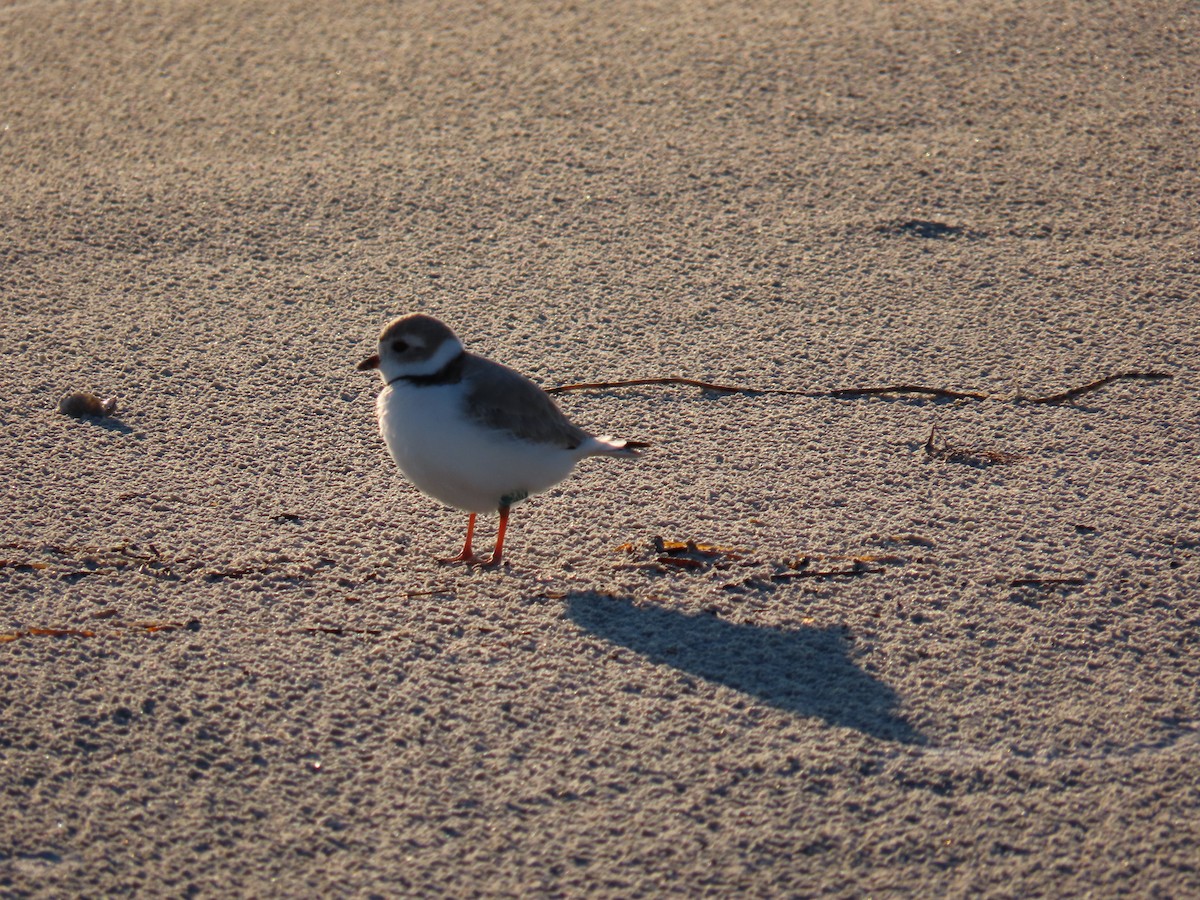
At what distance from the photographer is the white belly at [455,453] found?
434 cm

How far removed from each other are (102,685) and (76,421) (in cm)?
183

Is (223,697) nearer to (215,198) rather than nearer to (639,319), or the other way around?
(639,319)

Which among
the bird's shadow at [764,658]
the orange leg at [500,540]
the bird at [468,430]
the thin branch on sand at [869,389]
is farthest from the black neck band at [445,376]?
the thin branch on sand at [869,389]

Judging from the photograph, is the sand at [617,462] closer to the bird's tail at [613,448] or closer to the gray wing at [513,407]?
the bird's tail at [613,448]

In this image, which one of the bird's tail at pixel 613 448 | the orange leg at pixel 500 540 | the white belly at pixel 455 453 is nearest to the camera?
the white belly at pixel 455 453

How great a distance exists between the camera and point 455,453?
171 inches

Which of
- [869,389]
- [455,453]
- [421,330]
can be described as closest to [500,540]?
[455,453]

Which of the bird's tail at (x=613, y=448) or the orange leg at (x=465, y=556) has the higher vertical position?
the bird's tail at (x=613, y=448)

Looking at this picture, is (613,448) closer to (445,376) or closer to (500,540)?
(500,540)

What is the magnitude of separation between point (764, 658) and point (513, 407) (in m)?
1.12

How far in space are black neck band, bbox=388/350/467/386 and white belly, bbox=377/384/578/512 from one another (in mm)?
36

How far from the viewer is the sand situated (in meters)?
3.30

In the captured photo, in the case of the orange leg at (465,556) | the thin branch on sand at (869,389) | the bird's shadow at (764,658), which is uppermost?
the thin branch on sand at (869,389)

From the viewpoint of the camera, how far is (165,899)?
9.95 ft
